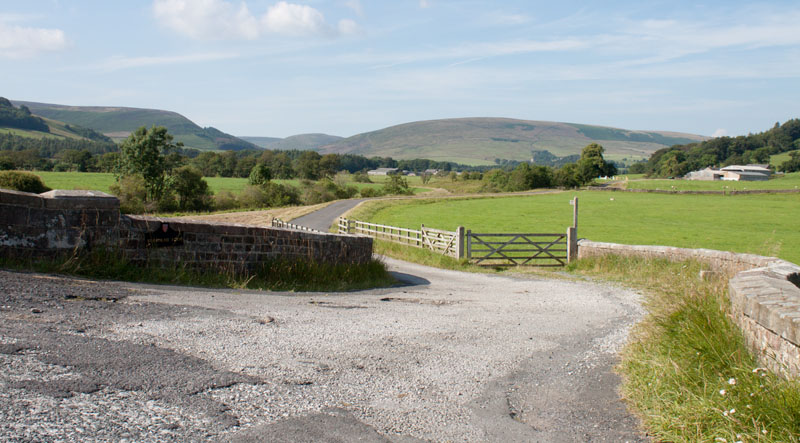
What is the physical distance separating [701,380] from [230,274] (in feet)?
26.6

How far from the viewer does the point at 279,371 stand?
200 inches

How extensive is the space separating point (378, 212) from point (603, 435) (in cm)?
5100

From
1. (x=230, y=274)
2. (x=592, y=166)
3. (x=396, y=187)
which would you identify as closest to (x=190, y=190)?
A: (x=396, y=187)

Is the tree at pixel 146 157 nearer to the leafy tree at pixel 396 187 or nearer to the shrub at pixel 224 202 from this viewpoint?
the shrub at pixel 224 202

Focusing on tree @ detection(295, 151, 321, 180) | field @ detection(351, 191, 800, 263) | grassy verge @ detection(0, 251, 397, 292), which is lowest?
field @ detection(351, 191, 800, 263)

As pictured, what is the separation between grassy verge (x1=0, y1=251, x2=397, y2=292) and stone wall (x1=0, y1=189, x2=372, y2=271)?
19cm

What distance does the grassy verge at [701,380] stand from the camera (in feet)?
12.2

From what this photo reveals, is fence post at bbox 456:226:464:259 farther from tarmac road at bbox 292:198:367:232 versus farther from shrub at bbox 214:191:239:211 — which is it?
shrub at bbox 214:191:239:211

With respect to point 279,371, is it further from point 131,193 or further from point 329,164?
point 329,164

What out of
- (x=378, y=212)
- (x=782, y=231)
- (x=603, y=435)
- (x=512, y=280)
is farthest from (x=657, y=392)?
(x=378, y=212)

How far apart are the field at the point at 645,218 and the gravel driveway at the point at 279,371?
87.0 feet

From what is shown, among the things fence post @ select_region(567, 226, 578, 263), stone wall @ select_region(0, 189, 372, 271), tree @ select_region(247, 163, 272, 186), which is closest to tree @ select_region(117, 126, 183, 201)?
tree @ select_region(247, 163, 272, 186)

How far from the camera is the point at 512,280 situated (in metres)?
17.6

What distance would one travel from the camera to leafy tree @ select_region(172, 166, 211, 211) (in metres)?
67.4
